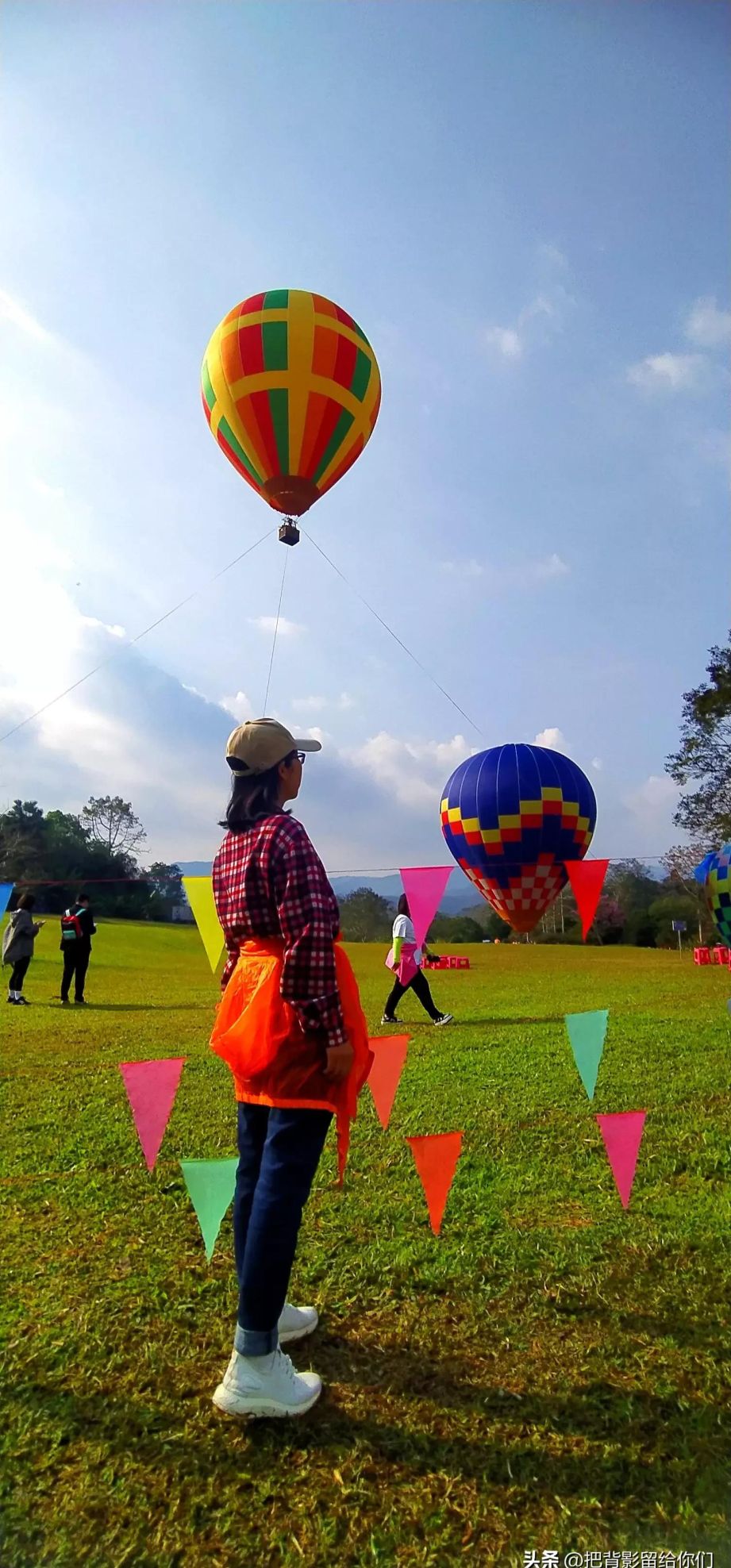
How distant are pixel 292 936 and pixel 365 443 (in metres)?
6.66

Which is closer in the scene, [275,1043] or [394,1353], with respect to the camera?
[275,1043]

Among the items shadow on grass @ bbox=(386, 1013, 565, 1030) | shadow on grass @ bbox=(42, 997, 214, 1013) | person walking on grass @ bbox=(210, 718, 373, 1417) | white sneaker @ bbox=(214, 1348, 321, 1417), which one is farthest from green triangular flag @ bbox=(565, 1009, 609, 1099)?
shadow on grass @ bbox=(42, 997, 214, 1013)

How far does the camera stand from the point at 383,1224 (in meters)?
3.46

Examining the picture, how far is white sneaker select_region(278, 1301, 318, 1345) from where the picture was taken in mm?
2619

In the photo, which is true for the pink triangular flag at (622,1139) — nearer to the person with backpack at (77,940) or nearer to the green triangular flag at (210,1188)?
the green triangular flag at (210,1188)

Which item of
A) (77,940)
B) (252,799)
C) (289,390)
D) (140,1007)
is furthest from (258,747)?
(140,1007)

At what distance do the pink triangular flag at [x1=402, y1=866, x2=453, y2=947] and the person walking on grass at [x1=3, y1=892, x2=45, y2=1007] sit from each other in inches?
318

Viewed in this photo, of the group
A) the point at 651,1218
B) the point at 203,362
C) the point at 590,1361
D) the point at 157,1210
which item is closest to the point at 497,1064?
the point at 651,1218

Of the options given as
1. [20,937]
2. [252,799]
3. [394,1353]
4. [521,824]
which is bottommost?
[394,1353]

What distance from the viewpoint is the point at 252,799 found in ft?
8.43

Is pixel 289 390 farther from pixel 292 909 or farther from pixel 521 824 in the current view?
pixel 292 909

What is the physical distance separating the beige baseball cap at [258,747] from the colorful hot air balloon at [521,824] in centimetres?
542

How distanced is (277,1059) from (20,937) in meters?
10.7

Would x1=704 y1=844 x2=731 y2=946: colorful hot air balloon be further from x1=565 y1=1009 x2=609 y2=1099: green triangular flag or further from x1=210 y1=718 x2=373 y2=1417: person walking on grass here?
x1=210 y1=718 x2=373 y2=1417: person walking on grass
